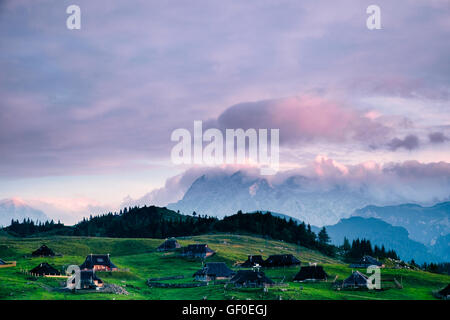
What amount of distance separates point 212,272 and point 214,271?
75 cm

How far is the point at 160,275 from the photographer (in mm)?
117125

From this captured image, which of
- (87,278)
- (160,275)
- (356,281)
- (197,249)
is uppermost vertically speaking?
(197,249)

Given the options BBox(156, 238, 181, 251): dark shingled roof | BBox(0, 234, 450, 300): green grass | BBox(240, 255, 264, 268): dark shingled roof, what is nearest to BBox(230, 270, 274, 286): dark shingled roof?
BBox(0, 234, 450, 300): green grass

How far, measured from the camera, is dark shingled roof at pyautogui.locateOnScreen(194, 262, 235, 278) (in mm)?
111475

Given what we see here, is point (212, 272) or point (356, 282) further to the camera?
point (212, 272)

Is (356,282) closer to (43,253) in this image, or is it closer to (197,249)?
(197,249)

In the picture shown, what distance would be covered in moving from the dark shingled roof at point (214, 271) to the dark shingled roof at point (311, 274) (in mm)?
15574

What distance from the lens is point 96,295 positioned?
278 feet

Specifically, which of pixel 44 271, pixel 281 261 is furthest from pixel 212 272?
pixel 44 271

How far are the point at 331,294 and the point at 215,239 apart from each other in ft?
318

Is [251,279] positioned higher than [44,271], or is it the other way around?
[44,271]
